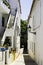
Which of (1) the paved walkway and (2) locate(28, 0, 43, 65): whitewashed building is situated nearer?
(1) the paved walkway

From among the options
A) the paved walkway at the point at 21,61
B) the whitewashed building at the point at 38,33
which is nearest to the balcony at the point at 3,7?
the whitewashed building at the point at 38,33

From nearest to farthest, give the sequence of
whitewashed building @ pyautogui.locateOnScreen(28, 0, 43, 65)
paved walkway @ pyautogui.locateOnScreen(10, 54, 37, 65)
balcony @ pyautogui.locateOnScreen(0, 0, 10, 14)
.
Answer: paved walkway @ pyautogui.locateOnScreen(10, 54, 37, 65), whitewashed building @ pyautogui.locateOnScreen(28, 0, 43, 65), balcony @ pyautogui.locateOnScreen(0, 0, 10, 14)

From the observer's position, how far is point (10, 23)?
23.0 meters

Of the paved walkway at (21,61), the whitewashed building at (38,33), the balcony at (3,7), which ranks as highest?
the balcony at (3,7)

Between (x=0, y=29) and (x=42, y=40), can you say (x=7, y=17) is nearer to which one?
(x=0, y=29)

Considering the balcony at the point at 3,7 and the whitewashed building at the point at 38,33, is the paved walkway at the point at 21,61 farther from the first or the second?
the balcony at the point at 3,7

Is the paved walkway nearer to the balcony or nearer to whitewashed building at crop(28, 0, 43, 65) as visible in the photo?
whitewashed building at crop(28, 0, 43, 65)

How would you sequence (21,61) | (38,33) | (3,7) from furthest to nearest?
(3,7) → (38,33) → (21,61)

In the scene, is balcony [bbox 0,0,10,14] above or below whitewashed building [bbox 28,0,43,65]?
above

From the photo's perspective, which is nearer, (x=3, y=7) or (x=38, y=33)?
(x=38, y=33)

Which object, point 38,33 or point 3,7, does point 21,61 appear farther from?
point 3,7

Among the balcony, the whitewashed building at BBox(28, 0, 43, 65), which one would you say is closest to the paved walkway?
the whitewashed building at BBox(28, 0, 43, 65)

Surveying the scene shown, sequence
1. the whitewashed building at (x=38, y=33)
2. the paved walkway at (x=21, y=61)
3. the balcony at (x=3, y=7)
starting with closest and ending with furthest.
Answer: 1. the paved walkway at (x=21, y=61)
2. the whitewashed building at (x=38, y=33)
3. the balcony at (x=3, y=7)

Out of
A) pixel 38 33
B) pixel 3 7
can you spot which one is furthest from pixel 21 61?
pixel 3 7
